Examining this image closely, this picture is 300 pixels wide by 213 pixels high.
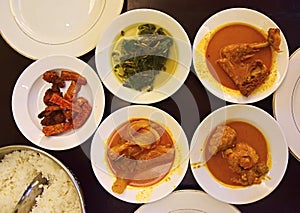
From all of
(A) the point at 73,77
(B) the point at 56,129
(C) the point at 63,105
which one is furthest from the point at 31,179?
(A) the point at 73,77

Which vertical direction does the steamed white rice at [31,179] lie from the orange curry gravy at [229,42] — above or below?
below

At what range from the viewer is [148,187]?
2.00 meters

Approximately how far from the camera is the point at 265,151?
200cm

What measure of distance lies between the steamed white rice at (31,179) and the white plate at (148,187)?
0.16m

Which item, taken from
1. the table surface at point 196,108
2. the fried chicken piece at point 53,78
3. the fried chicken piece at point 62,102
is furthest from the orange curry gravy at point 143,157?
the fried chicken piece at point 53,78

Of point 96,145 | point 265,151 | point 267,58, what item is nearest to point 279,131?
point 265,151

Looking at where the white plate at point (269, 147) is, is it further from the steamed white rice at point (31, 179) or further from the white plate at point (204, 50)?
the steamed white rice at point (31, 179)

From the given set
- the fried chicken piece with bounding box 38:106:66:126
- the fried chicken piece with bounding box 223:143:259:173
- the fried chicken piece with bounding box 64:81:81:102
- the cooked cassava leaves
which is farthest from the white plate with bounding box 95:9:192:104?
the fried chicken piece with bounding box 223:143:259:173

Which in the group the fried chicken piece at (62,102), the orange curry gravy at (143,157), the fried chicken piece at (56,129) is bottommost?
the orange curry gravy at (143,157)

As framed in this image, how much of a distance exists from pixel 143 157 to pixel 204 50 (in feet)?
1.76

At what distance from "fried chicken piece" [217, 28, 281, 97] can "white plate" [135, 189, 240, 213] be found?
1.59 ft

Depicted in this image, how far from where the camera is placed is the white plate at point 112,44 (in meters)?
1.96

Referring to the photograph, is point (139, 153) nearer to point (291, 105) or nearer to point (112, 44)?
point (112, 44)

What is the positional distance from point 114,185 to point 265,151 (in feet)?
2.21
